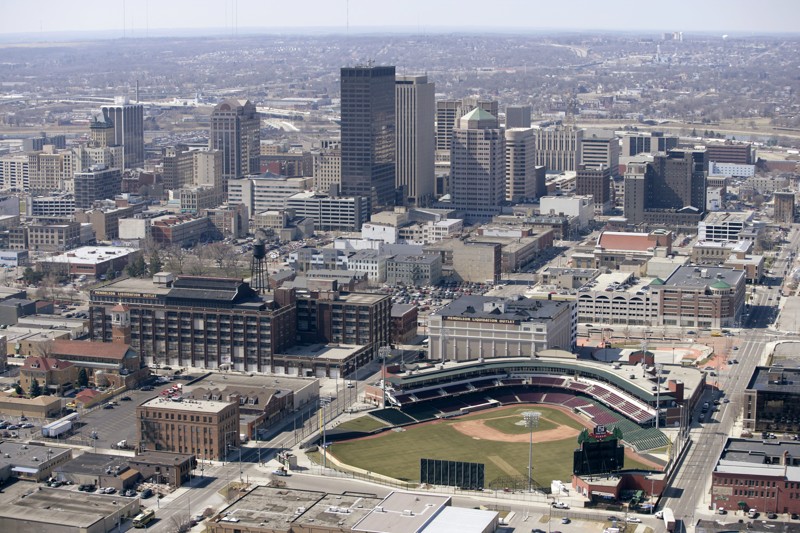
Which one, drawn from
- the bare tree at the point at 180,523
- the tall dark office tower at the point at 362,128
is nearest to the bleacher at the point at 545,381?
the bare tree at the point at 180,523

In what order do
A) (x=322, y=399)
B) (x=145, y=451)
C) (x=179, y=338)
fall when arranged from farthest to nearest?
(x=179, y=338) → (x=322, y=399) → (x=145, y=451)

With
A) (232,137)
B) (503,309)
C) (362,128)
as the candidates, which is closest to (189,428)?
(503,309)

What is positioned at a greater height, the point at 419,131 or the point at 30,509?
the point at 419,131

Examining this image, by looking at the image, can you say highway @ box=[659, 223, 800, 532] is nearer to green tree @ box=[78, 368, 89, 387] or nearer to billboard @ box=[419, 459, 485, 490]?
billboard @ box=[419, 459, 485, 490]

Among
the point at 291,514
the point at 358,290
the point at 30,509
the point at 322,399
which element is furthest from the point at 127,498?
the point at 358,290

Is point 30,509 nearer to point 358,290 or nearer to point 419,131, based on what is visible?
point 358,290

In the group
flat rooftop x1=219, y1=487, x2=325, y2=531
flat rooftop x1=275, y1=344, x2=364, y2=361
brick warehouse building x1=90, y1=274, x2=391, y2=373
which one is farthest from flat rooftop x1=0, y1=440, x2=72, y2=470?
flat rooftop x1=275, y1=344, x2=364, y2=361
